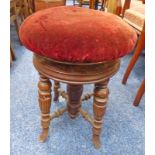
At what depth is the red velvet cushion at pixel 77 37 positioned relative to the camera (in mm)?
624

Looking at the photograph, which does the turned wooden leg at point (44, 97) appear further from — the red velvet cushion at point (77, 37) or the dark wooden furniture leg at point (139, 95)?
the dark wooden furniture leg at point (139, 95)

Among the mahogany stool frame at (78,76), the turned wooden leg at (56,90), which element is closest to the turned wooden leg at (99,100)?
the mahogany stool frame at (78,76)

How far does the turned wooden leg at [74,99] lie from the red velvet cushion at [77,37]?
355 millimetres

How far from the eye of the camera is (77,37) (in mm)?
638

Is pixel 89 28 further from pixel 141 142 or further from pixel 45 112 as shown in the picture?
pixel 141 142

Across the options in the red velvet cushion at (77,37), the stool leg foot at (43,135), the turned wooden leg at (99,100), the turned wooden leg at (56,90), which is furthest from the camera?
the turned wooden leg at (56,90)

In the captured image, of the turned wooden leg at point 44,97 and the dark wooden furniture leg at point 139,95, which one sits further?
the dark wooden furniture leg at point 139,95

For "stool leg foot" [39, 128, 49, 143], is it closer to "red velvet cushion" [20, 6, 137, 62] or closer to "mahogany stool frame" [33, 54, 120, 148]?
"mahogany stool frame" [33, 54, 120, 148]

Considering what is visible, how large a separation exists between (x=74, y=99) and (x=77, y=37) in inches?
A: 18.7

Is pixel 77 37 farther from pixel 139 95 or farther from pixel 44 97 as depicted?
pixel 139 95

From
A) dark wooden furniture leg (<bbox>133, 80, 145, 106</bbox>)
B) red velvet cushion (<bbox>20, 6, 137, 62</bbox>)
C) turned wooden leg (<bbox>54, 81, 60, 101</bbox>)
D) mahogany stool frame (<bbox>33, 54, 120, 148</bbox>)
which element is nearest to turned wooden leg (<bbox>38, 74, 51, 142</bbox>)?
mahogany stool frame (<bbox>33, 54, 120, 148</bbox>)

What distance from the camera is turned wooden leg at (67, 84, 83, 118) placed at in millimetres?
1000

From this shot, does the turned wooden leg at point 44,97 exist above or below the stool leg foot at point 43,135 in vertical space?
above
